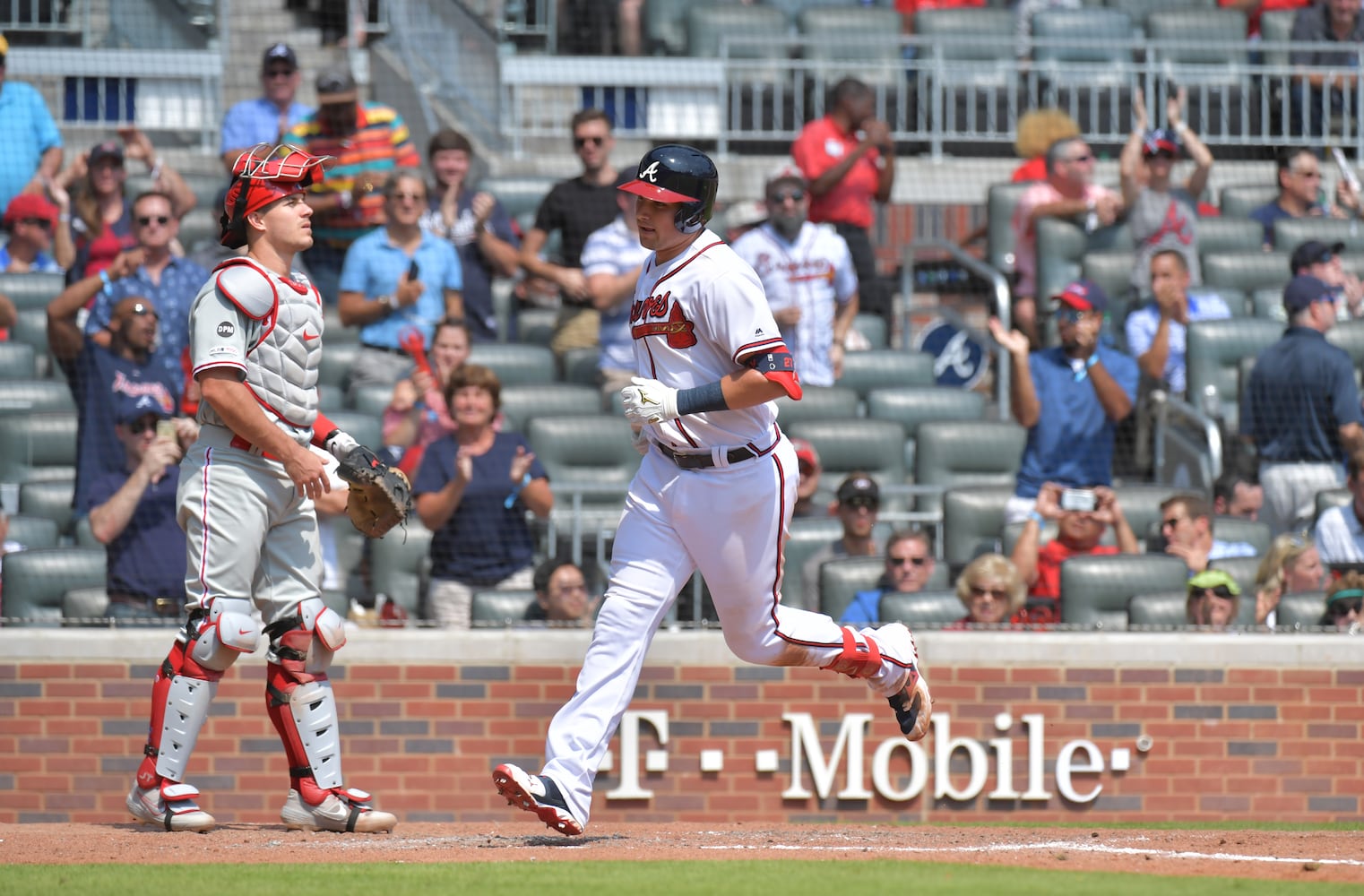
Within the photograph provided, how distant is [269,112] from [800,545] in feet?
14.4

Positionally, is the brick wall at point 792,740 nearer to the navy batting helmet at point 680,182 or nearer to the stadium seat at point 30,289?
the navy batting helmet at point 680,182

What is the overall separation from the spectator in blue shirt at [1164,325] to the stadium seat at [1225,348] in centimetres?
7

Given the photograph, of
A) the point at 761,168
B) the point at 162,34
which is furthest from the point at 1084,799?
the point at 162,34

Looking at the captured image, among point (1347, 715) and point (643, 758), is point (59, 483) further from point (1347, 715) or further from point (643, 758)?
point (1347, 715)

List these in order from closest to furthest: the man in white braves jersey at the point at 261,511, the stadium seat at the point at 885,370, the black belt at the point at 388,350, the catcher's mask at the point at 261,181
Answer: the man in white braves jersey at the point at 261,511, the catcher's mask at the point at 261,181, the black belt at the point at 388,350, the stadium seat at the point at 885,370

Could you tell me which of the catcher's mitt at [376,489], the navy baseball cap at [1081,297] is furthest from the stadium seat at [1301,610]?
the catcher's mitt at [376,489]

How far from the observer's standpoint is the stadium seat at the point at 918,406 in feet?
31.8

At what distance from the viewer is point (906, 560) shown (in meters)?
7.81

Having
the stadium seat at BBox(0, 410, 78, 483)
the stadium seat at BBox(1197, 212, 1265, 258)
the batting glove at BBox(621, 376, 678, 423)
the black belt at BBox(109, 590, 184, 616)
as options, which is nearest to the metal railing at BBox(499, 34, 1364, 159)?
the stadium seat at BBox(1197, 212, 1265, 258)

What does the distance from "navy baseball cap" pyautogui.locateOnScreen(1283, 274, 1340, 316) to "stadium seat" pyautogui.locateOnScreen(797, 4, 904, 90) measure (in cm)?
426

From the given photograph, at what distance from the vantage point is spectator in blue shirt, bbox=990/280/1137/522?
8.91 m

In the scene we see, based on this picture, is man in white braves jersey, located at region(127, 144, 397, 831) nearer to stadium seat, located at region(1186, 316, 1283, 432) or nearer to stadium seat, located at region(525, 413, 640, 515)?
stadium seat, located at region(525, 413, 640, 515)

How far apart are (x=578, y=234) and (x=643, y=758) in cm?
360

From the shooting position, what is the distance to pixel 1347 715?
25.1ft
